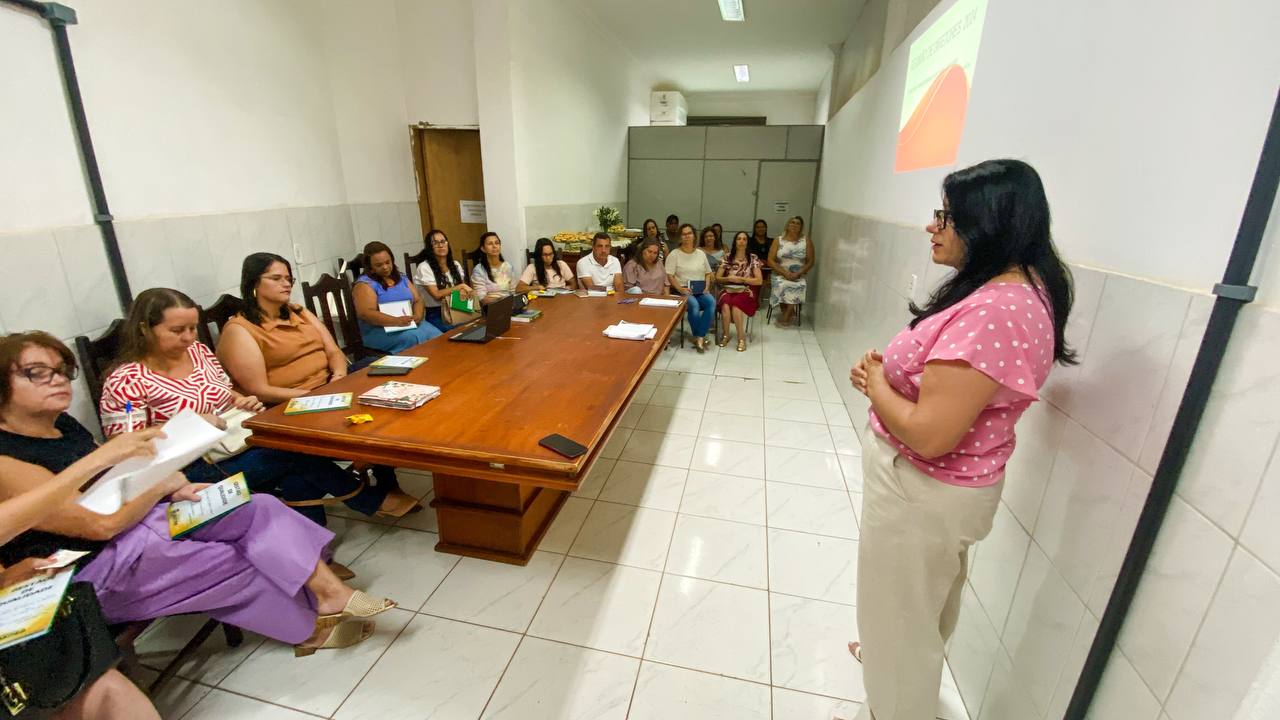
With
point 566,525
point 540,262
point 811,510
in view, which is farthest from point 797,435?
point 540,262

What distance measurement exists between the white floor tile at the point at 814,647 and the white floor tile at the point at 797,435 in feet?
4.17

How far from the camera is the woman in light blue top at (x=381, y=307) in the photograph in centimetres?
318

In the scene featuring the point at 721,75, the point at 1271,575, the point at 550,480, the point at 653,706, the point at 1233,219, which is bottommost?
the point at 653,706

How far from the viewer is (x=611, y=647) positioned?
5.82 ft

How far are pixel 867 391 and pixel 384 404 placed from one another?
1.57 m

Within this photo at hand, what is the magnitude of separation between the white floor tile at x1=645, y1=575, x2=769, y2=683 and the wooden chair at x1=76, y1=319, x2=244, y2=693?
1.39m

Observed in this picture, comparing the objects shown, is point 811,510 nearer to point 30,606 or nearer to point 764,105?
point 30,606

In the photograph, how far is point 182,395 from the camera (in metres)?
1.92

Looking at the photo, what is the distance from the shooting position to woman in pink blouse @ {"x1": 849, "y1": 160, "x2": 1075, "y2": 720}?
3.25 feet

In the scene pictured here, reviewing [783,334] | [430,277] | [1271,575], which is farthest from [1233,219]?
[783,334]

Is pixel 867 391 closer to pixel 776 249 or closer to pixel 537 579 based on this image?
pixel 537 579

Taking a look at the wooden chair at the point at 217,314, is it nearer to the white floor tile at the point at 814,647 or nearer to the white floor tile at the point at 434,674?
the white floor tile at the point at 434,674

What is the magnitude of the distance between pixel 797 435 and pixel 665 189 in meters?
5.24

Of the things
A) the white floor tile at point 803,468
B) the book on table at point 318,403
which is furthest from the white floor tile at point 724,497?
the book on table at point 318,403
